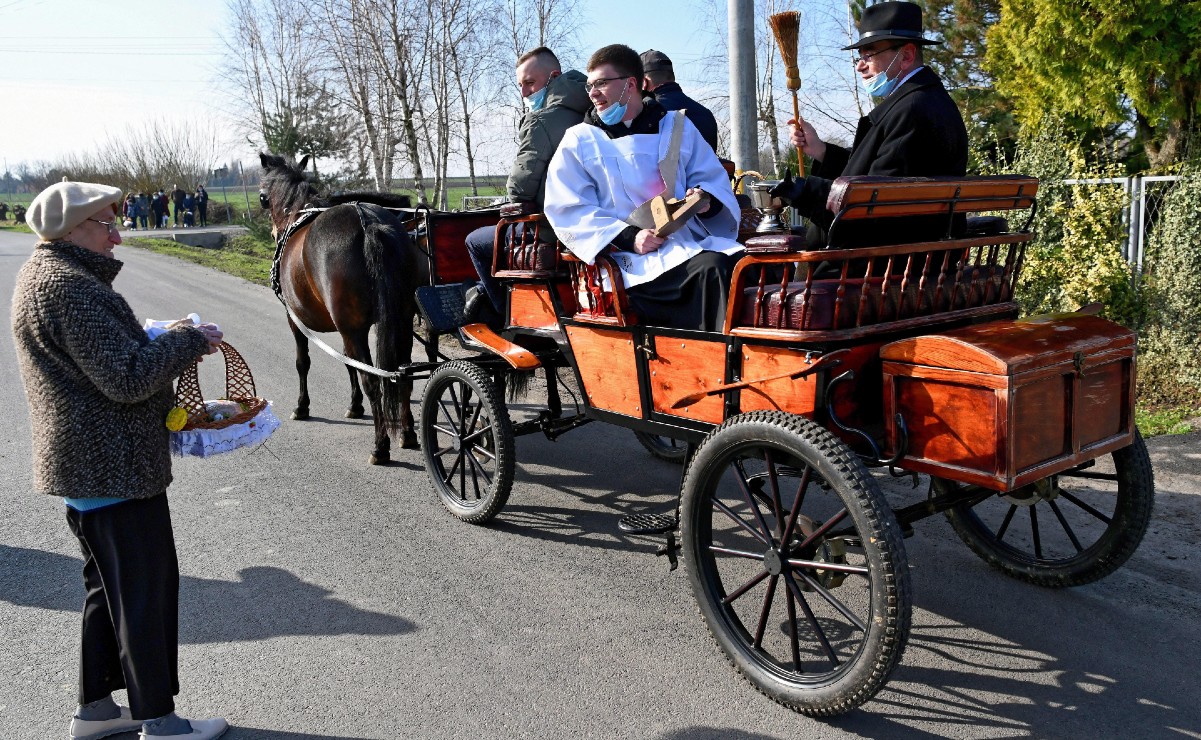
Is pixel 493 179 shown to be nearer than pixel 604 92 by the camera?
No

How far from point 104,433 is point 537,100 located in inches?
124

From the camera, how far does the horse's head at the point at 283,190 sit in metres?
6.93

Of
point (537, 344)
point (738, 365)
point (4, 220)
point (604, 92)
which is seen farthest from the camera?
point (4, 220)

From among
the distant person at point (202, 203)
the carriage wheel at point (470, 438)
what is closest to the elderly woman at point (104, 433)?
the carriage wheel at point (470, 438)

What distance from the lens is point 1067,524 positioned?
3.61 m

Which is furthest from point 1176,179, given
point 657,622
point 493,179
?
point 493,179

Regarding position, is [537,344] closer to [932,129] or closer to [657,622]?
[657,622]

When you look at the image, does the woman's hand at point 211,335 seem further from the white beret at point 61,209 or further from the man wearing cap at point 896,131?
the man wearing cap at point 896,131

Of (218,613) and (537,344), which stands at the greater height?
(537,344)

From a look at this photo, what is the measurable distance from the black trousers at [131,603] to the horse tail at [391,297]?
2.66 metres

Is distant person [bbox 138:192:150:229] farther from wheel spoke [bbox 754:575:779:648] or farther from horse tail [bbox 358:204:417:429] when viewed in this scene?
wheel spoke [bbox 754:575:779:648]

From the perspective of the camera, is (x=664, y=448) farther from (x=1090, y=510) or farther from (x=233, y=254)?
(x=233, y=254)

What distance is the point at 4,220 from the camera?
177 feet

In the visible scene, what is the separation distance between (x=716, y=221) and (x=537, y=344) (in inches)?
54.3
